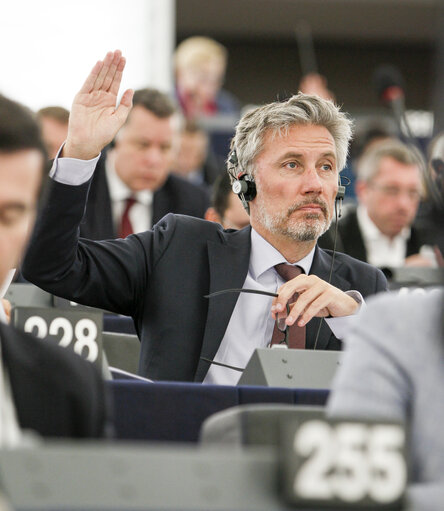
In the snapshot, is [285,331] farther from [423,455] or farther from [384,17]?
[384,17]

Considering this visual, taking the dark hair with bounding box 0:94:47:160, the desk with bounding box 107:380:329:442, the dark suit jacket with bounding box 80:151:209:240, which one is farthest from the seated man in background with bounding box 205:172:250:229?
the dark hair with bounding box 0:94:47:160

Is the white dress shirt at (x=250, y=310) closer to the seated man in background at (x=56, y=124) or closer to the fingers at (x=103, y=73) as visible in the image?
the fingers at (x=103, y=73)

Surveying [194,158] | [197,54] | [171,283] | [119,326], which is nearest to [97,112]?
[171,283]

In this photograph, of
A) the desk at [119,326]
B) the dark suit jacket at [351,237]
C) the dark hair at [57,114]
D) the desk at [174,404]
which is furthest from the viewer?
the dark hair at [57,114]

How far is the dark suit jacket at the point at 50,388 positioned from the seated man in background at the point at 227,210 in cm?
223

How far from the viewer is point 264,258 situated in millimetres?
2658

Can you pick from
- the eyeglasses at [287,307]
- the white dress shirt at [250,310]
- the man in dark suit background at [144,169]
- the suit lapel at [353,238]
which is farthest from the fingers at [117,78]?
the suit lapel at [353,238]

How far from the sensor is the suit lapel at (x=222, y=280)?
2.52 m

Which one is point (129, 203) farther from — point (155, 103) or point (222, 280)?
point (222, 280)

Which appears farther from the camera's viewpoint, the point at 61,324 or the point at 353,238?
the point at 353,238

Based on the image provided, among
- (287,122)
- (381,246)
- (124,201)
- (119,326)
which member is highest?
(287,122)

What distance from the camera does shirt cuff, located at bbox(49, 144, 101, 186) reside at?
234cm

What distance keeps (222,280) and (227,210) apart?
106cm

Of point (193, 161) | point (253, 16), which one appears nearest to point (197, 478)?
point (193, 161)
